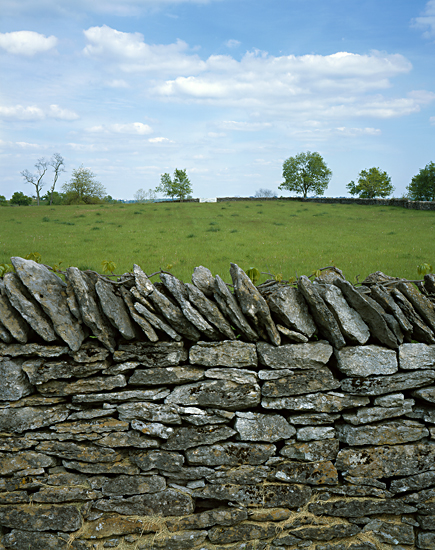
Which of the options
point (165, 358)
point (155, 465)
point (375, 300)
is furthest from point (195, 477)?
point (375, 300)

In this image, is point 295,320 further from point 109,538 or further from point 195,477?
point 109,538

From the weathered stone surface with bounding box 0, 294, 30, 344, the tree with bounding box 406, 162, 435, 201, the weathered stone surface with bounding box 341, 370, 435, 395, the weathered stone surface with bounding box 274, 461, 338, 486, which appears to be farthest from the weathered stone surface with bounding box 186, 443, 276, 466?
the tree with bounding box 406, 162, 435, 201

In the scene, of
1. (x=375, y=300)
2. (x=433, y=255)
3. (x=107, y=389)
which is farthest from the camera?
(x=433, y=255)

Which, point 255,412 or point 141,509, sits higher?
point 255,412

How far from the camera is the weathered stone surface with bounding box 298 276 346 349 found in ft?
10.2

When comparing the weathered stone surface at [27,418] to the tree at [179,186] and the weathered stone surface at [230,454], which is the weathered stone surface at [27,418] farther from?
the tree at [179,186]

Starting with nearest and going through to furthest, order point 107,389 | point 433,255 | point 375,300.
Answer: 1. point 107,389
2. point 375,300
3. point 433,255

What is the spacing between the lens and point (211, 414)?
3.13 meters

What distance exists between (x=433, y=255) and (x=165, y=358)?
337 inches

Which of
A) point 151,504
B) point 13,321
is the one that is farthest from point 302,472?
point 13,321

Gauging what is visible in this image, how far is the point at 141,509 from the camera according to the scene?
3199mm

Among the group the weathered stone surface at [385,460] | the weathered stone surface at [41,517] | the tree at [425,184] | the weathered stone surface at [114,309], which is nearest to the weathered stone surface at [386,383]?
the weathered stone surface at [385,460]

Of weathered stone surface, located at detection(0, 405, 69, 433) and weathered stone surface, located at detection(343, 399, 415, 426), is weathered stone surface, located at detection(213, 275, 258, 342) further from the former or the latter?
weathered stone surface, located at detection(0, 405, 69, 433)

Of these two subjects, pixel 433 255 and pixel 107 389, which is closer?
pixel 107 389
